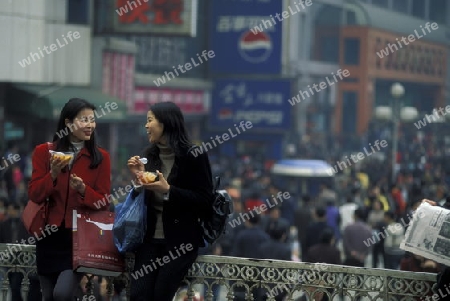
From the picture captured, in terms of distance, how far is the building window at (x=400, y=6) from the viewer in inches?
2355

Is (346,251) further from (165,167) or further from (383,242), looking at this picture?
(165,167)

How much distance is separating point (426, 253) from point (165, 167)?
1.58m

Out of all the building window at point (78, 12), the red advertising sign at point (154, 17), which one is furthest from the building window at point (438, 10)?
the building window at point (78, 12)

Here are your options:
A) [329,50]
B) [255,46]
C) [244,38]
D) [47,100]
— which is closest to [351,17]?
[329,50]

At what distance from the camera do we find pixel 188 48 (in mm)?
39219

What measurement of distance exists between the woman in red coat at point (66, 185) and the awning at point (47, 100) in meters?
18.2

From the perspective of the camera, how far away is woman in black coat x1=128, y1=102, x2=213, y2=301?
5.82 metres

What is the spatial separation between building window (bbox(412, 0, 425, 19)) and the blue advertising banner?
24.3 metres

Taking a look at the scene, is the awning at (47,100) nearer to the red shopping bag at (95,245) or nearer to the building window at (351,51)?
the red shopping bag at (95,245)

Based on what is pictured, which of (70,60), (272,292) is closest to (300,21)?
(70,60)

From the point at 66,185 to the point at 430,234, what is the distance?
6.96ft

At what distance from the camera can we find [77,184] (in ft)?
19.2

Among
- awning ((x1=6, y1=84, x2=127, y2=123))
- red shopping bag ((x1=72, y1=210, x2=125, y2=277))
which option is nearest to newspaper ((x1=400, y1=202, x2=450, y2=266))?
red shopping bag ((x1=72, y1=210, x2=125, y2=277))

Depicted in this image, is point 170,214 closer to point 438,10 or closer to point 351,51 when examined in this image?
point 351,51
